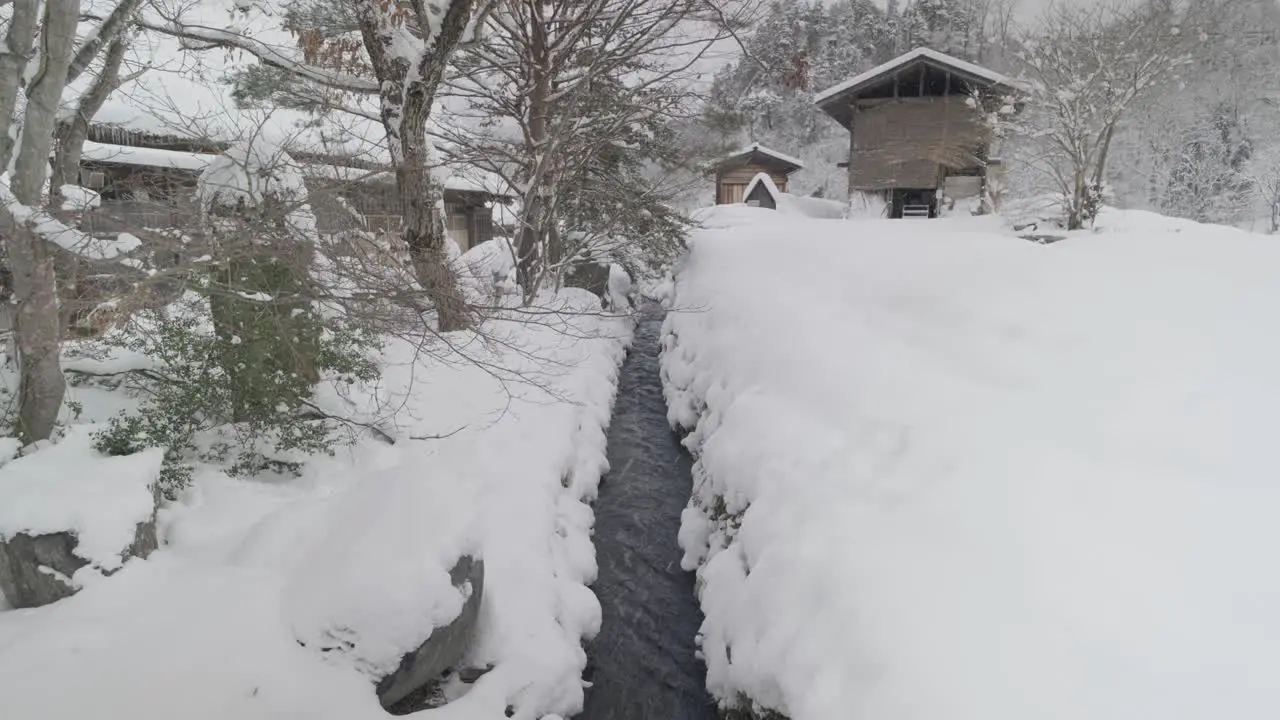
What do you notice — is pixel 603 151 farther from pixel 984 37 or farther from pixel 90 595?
pixel 984 37

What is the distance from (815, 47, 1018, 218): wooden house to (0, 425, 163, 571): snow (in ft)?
65.6

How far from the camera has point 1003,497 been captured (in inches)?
149

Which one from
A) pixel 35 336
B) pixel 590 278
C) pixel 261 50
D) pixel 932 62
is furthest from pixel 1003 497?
pixel 932 62

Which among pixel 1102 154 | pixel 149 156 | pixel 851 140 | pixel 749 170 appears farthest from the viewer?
pixel 749 170

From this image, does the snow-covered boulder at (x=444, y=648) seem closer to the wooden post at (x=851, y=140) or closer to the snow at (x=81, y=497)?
the snow at (x=81, y=497)

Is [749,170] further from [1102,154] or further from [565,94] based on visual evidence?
[565,94]

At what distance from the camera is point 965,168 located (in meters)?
19.8

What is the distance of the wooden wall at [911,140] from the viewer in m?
18.8

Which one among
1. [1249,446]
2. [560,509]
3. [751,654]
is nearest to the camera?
[751,654]

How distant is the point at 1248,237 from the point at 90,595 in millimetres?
15324

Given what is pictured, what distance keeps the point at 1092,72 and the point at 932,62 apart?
17.6 ft

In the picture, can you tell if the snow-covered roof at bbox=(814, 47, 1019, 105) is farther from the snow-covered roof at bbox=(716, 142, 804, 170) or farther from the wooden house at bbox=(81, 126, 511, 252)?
the wooden house at bbox=(81, 126, 511, 252)

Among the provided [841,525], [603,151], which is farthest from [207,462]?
[603,151]

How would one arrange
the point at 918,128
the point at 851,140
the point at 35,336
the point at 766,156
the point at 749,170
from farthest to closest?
the point at 749,170, the point at 766,156, the point at 851,140, the point at 918,128, the point at 35,336
